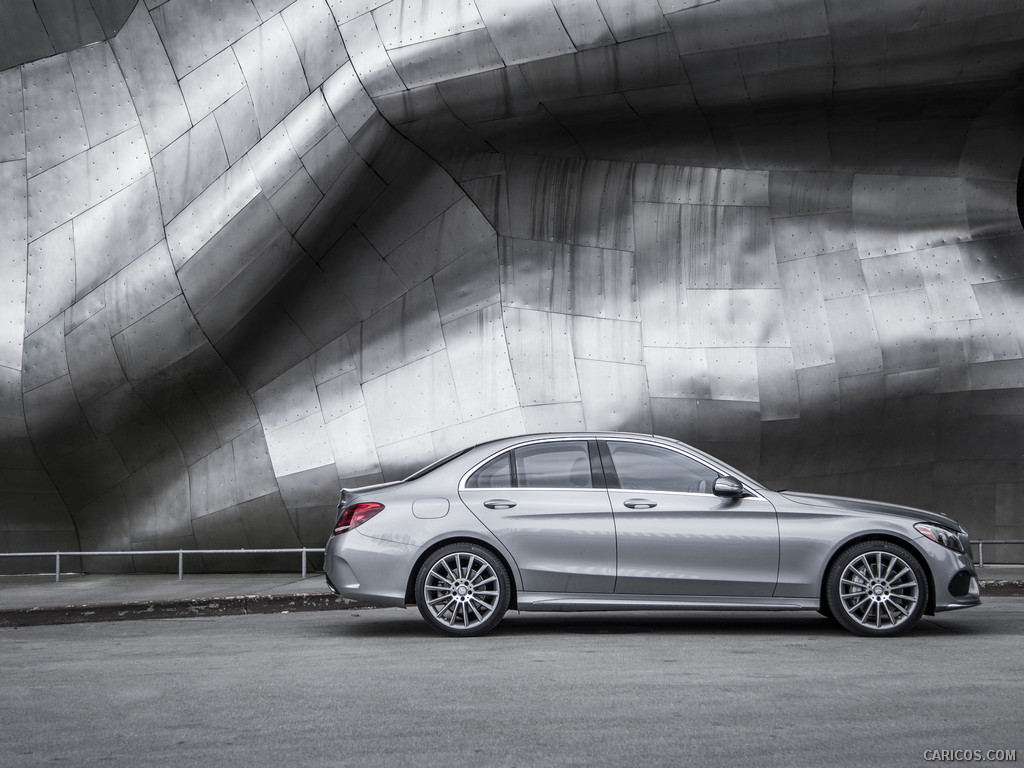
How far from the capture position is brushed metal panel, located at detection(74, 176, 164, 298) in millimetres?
12898

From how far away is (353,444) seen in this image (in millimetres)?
13258

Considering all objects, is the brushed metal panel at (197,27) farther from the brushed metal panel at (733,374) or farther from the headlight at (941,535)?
the headlight at (941,535)

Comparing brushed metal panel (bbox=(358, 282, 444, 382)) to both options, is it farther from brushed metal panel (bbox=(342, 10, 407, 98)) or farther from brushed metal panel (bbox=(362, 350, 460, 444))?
brushed metal panel (bbox=(342, 10, 407, 98))

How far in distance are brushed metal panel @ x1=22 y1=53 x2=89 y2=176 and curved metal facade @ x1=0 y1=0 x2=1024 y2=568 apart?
1.1 inches

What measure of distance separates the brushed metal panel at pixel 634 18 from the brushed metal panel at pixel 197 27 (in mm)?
4498

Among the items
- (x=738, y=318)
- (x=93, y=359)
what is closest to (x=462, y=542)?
(x=738, y=318)

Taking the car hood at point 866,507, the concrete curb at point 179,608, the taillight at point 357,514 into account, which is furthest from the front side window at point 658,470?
the concrete curb at point 179,608

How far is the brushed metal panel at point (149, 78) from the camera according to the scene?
43.1 ft

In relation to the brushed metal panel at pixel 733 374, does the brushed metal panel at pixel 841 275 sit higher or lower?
higher

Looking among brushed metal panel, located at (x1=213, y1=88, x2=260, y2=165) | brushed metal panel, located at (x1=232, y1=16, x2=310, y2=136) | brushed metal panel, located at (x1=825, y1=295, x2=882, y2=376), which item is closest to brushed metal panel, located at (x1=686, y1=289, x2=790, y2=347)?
brushed metal panel, located at (x1=825, y1=295, x2=882, y2=376)

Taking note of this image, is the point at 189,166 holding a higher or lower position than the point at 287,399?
higher

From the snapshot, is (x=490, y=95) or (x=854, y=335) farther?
(x=854, y=335)

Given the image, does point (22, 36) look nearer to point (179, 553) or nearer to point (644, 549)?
point (179, 553)

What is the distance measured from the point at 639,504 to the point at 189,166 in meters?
8.06
